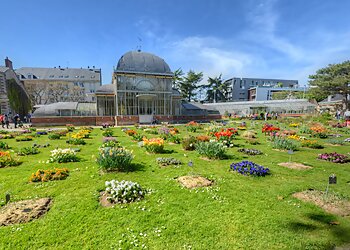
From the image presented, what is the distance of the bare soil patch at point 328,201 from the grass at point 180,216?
0.22 metres

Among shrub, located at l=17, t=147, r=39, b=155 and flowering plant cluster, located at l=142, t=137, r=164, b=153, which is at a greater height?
flowering plant cluster, located at l=142, t=137, r=164, b=153

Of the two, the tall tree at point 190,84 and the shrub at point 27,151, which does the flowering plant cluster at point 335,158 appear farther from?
the tall tree at point 190,84

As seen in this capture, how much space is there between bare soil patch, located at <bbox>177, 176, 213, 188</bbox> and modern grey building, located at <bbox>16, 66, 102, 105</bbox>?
48795mm

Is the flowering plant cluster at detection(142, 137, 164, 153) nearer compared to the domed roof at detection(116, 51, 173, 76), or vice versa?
the flowering plant cluster at detection(142, 137, 164, 153)

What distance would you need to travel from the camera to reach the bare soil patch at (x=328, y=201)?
4226 mm

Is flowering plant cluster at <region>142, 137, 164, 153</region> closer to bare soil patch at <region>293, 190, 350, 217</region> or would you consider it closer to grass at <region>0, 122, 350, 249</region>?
grass at <region>0, 122, 350, 249</region>

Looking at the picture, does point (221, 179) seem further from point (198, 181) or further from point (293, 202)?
Result: point (293, 202)

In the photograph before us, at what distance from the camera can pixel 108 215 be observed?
403 cm

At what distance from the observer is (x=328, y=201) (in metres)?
4.59

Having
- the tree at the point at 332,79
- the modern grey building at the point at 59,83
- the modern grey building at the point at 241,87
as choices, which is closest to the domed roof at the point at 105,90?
the modern grey building at the point at 59,83

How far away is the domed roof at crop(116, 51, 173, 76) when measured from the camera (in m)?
30.1

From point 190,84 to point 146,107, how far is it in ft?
89.7

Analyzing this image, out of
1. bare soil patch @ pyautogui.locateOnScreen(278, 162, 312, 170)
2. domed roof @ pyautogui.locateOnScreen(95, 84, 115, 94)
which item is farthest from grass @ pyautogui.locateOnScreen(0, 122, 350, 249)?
domed roof @ pyautogui.locateOnScreen(95, 84, 115, 94)

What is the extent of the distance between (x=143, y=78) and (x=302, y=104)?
143ft
